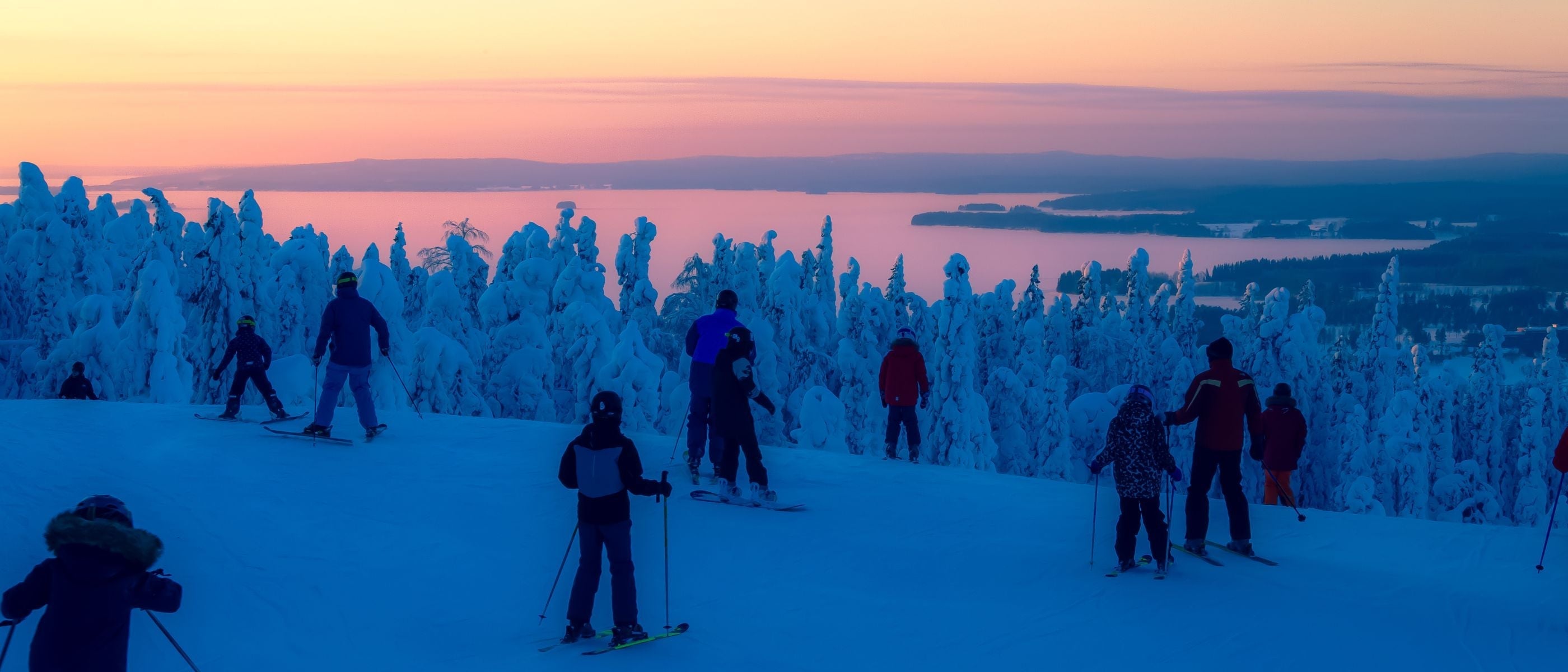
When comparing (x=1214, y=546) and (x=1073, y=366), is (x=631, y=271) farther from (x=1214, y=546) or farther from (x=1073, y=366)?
(x=1214, y=546)

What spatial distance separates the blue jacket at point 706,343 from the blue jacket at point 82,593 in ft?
24.2

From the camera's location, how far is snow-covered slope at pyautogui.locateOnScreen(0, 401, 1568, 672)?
27.4ft

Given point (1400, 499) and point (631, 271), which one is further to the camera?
point (631, 271)

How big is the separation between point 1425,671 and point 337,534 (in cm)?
928

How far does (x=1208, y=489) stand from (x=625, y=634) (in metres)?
5.50

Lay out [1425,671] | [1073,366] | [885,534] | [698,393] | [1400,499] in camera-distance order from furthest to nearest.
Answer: [1073,366] → [1400,499] → [698,393] → [885,534] → [1425,671]

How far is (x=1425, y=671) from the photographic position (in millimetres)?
8109

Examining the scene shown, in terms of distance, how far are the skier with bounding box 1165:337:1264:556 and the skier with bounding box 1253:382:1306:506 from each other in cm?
347

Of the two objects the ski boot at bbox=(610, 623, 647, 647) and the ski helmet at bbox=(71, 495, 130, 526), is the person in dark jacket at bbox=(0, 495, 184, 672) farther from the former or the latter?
the ski boot at bbox=(610, 623, 647, 647)

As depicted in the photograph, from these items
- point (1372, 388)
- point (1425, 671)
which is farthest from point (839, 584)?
point (1372, 388)

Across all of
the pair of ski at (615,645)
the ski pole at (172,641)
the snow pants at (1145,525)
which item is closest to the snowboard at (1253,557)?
the snow pants at (1145,525)

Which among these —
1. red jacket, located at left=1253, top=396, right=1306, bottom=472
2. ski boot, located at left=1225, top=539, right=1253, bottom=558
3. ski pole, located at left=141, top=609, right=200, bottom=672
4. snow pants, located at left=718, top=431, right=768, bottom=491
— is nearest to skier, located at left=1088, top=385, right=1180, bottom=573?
ski boot, located at left=1225, top=539, right=1253, bottom=558

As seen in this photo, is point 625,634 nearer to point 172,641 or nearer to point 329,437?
point 172,641

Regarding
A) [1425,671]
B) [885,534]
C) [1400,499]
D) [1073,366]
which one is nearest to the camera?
[1425,671]
